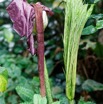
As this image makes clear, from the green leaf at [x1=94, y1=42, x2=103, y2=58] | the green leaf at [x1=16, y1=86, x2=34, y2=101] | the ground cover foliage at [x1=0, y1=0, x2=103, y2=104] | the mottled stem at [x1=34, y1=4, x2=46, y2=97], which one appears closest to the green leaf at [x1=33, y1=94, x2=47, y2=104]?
the mottled stem at [x1=34, y1=4, x2=46, y2=97]

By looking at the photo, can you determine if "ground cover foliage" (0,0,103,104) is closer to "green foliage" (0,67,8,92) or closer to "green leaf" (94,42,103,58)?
"green leaf" (94,42,103,58)

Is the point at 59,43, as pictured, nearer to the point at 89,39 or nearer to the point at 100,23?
the point at 89,39

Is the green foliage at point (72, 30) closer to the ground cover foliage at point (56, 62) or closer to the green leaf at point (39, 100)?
the green leaf at point (39, 100)

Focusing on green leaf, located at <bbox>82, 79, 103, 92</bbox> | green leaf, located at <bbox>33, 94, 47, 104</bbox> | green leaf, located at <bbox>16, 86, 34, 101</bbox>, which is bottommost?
green leaf, located at <bbox>82, 79, 103, 92</bbox>

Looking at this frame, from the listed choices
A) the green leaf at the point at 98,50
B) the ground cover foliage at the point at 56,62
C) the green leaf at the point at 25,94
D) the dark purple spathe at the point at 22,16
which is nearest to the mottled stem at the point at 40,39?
the dark purple spathe at the point at 22,16

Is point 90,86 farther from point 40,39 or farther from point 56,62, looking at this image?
point 40,39

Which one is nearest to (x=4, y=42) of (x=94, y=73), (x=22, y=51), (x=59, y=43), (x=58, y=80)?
(x=22, y=51)

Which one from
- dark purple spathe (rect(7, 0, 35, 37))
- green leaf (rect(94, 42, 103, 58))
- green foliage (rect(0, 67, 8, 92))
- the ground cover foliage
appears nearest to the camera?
dark purple spathe (rect(7, 0, 35, 37))

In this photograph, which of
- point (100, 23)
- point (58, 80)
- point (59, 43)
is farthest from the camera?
point (59, 43)
